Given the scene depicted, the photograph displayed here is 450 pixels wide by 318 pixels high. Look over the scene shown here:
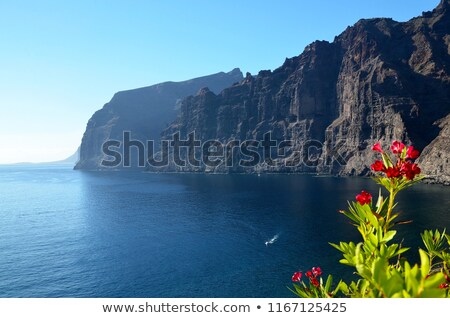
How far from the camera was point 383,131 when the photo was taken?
182m

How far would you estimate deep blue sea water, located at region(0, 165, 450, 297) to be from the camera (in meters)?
48.2

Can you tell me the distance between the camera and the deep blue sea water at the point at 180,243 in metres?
48.2

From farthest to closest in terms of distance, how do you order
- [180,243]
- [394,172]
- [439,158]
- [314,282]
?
[439,158] < [180,243] < [314,282] < [394,172]

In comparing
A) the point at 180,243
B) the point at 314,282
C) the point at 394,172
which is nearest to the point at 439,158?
the point at 180,243

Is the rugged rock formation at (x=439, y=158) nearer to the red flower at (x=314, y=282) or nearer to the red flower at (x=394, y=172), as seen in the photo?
the red flower at (x=314, y=282)

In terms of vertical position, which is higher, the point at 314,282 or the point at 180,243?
the point at 314,282

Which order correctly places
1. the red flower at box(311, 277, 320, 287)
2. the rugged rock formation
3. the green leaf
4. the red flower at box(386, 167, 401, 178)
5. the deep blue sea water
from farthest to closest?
the rugged rock formation → the deep blue sea water → the red flower at box(311, 277, 320, 287) → the red flower at box(386, 167, 401, 178) → the green leaf

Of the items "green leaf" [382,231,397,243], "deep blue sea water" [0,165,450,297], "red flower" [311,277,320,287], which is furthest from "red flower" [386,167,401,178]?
"deep blue sea water" [0,165,450,297]

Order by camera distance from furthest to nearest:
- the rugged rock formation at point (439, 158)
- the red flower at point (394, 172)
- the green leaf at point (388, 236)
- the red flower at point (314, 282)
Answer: the rugged rock formation at point (439, 158)
the red flower at point (314, 282)
the red flower at point (394, 172)
the green leaf at point (388, 236)

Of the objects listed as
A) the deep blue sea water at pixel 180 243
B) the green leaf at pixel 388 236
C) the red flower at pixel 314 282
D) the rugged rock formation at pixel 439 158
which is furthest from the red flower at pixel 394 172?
the rugged rock formation at pixel 439 158

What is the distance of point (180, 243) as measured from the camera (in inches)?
2709

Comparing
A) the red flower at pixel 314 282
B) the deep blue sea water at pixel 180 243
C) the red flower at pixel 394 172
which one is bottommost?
the deep blue sea water at pixel 180 243

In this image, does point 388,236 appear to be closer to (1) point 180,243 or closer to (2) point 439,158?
(1) point 180,243

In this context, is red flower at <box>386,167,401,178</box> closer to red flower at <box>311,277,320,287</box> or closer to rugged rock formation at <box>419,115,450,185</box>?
red flower at <box>311,277,320,287</box>
